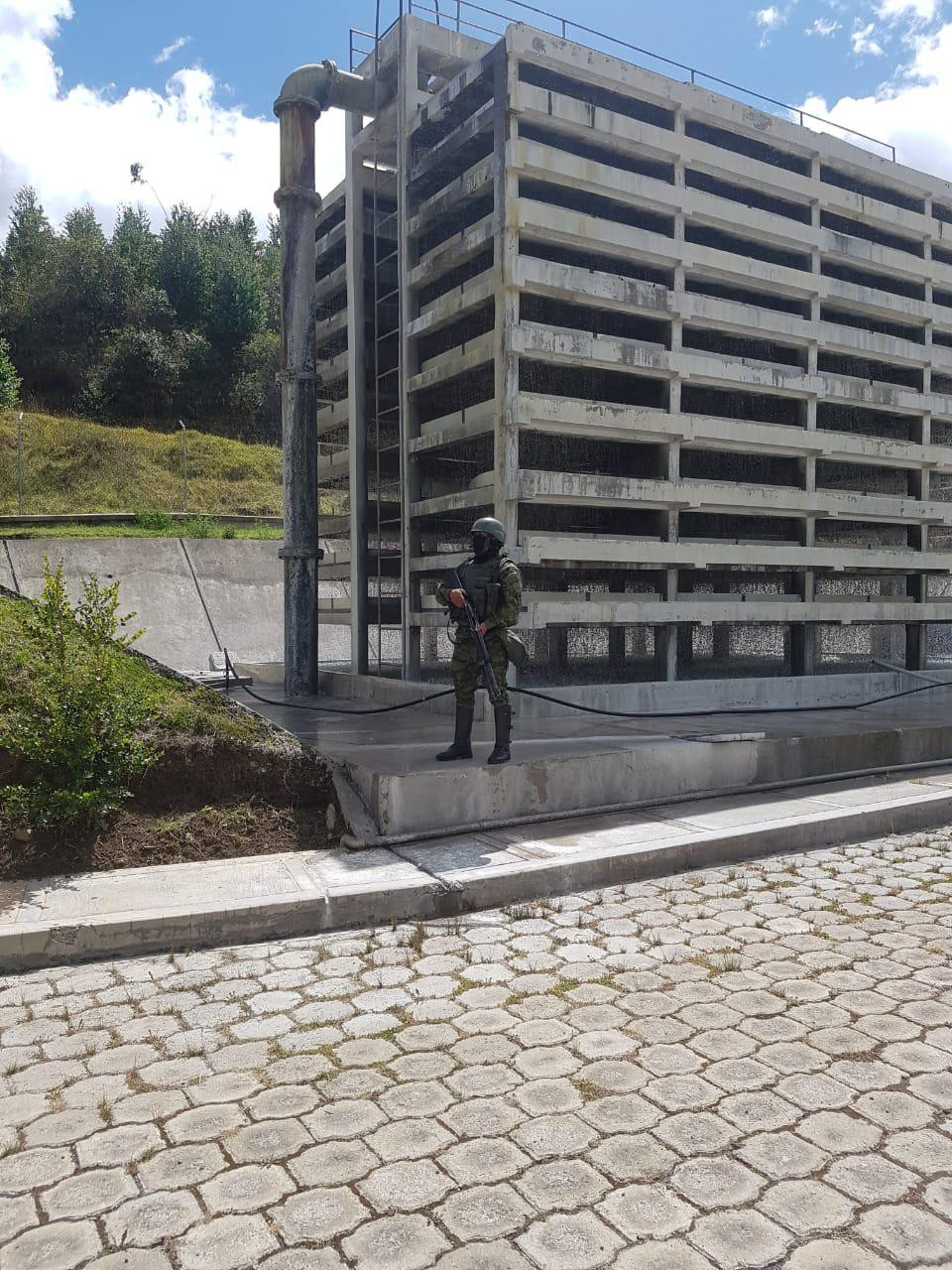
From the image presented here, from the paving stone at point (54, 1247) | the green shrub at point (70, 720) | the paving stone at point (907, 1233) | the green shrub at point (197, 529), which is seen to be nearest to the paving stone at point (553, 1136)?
the paving stone at point (907, 1233)

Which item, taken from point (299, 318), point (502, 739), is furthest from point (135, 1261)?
point (299, 318)

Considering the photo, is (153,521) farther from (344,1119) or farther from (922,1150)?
(922,1150)

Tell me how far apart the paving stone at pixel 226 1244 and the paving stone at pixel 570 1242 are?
656 mm

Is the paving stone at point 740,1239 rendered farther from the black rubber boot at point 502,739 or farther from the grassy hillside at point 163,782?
the black rubber boot at point 502,739

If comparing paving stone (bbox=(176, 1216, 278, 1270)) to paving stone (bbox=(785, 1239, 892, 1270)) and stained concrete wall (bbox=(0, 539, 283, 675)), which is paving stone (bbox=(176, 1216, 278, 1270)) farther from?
stained concrete wall (bbox=(0, 539, 283, 675))

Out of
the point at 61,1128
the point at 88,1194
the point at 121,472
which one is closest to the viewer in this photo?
the point at 88,1194

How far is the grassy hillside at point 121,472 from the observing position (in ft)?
96.9

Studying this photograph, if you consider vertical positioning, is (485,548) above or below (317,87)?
below

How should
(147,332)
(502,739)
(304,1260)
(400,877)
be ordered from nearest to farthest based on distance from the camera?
1. (304,1260)
2. (400,877)
3. (502,739)
4. (147,332)

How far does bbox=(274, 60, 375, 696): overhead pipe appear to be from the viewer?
38.3 feet

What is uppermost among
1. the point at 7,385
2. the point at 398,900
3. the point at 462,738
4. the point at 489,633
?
the point at 7,385

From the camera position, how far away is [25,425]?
1310 inches

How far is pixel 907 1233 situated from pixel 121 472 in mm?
32230

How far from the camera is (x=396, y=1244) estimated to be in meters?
2.41
